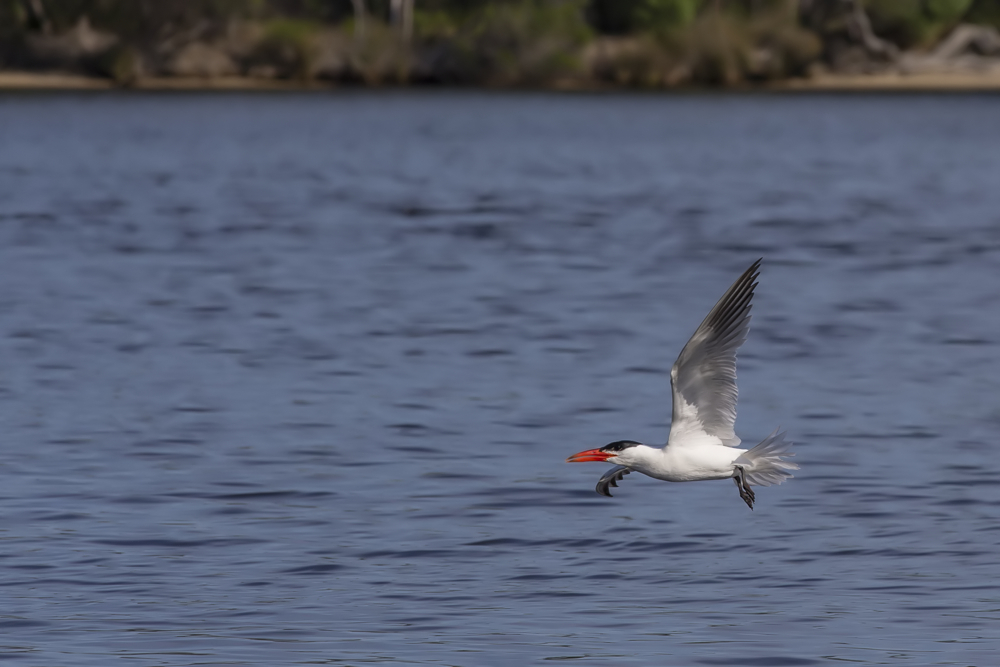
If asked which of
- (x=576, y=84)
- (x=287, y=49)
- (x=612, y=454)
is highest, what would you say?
(x=612, y=454)

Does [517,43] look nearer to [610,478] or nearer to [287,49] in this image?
[287,49]

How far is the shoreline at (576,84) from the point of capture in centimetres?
8656

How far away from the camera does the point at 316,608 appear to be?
11812 mm

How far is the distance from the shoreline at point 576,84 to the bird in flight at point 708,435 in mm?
75861

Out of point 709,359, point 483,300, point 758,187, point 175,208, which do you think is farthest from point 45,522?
point 758,187

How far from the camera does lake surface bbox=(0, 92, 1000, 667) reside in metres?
11.6

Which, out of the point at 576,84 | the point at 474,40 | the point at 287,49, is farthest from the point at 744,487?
the point at 287,49

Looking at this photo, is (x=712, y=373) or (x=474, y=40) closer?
(x=712, y=373)

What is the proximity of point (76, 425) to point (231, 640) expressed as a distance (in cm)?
638

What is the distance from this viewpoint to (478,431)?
54.6 ft

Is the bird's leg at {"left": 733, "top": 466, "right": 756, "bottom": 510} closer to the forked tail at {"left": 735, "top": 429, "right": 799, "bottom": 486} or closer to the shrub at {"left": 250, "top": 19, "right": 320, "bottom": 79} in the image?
the forked tail at {"left": 735, "top": 429, "right": 799, "bottom": 486}

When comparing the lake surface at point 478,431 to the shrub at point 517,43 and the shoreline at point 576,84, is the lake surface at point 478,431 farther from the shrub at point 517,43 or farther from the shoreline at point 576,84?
the shoreline at point 576,84

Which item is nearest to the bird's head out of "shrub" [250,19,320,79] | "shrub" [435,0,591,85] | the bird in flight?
the bird in flight

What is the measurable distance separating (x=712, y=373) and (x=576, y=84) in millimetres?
77439
